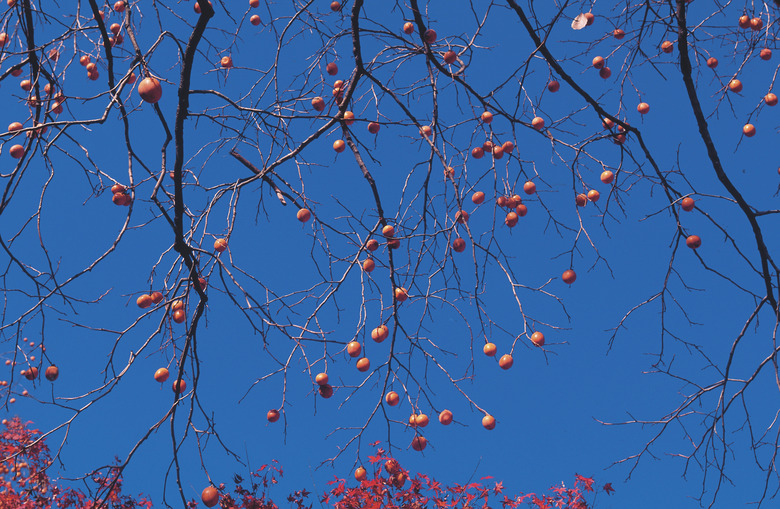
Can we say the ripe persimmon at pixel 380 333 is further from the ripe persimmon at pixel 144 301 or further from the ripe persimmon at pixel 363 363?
the ripe persimmon at pixel 144 301

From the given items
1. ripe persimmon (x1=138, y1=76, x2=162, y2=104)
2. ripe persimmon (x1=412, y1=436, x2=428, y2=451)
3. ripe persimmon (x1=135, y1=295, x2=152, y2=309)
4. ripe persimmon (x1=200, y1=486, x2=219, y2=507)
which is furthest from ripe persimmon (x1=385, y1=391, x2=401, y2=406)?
ripe persimmon (x1=138, y1=76, x2=162, y2=104)

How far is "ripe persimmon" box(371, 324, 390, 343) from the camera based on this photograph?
2.57 meters

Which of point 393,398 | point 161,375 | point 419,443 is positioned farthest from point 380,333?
point 161,375

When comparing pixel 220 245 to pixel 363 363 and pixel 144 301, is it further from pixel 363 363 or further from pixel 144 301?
pixel 363 363

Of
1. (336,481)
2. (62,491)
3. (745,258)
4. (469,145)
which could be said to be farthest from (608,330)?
(62,491)

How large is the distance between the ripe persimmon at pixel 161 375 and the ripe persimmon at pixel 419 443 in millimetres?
1114

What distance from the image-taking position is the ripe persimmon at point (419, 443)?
2.49m

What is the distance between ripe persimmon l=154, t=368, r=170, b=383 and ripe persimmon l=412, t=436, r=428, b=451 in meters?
1.11

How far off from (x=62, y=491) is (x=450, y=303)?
3829mm

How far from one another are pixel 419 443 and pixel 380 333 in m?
0.49

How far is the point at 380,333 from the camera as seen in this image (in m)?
2.56

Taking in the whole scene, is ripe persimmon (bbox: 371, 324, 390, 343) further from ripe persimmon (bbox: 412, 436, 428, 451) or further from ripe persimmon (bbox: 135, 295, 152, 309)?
ripe persimmon (bbox: 135, 295, 152, 309)

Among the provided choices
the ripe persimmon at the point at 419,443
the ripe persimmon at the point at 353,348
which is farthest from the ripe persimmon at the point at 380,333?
the ripe persimmon at the point at 419,443

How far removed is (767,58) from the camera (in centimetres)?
361
